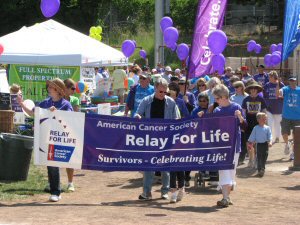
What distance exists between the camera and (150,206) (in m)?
10.5

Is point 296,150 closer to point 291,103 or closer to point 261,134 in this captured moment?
point 261,134

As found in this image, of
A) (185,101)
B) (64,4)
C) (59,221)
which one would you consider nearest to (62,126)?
(59,221)

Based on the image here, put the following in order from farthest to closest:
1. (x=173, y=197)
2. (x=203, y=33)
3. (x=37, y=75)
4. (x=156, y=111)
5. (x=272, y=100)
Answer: (x=37, y=75) → (x=272, y=100) → (x=203, y=33) → (x=156, y=111) → (x=173, y=197)

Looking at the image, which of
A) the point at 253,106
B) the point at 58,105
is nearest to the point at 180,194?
the point at 58,105

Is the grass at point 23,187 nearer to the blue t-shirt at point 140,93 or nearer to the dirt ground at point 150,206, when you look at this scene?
the dirt ground at point 150,206

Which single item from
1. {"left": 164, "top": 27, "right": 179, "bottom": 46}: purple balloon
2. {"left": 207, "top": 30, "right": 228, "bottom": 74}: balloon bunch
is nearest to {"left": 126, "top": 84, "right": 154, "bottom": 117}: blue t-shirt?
{"left": 207, "top": 30, "right": 228, "bottom": 74}: balloon bunch

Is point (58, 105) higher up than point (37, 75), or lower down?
lower down

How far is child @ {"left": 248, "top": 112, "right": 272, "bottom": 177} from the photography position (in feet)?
45.8

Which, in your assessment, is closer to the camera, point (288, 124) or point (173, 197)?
point (173, 197)

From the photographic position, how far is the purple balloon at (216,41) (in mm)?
15277

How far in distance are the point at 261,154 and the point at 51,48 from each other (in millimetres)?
8108

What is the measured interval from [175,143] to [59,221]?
2242 millimetres

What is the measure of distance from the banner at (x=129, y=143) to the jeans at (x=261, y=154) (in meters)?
3.51

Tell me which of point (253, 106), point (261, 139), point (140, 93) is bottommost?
point (261, 139)
